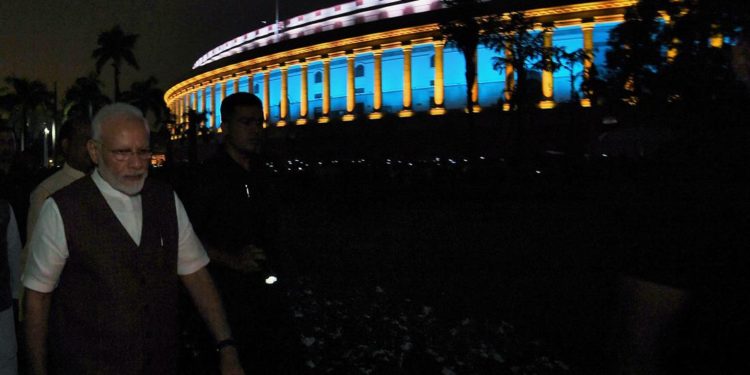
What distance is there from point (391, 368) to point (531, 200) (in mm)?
18118

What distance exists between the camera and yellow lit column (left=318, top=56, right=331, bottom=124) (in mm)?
62213

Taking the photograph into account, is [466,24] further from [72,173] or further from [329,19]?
[329,19]

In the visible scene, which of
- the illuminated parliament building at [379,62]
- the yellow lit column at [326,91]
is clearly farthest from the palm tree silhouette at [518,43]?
the yellow lit column at [326,91]

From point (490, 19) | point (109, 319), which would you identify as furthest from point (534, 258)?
point (490, 19)

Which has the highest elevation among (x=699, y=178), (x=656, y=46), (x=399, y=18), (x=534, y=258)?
(x=399, y=18)

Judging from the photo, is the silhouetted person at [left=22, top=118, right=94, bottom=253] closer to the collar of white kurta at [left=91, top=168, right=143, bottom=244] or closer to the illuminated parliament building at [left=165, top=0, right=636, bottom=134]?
the collar of white kurta at [left=91, top=168, right=143, bottom=244]

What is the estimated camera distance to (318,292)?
396 inches

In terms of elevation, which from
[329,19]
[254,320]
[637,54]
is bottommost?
[254,320]

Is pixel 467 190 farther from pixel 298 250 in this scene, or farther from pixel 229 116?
pixel 229 116

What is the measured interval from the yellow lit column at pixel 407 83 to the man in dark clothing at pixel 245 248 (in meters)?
52.2

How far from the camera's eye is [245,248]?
4.01 m

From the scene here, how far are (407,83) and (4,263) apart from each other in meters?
53.5

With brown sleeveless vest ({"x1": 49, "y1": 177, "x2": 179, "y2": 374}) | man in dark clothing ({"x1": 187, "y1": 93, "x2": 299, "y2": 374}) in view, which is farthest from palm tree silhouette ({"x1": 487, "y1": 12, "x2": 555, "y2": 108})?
brown sleeveless vest ({"x1": 49, "y1": 177, "x2": 179, "y2": 374})

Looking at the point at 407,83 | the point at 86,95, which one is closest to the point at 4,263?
the point at 407,83
